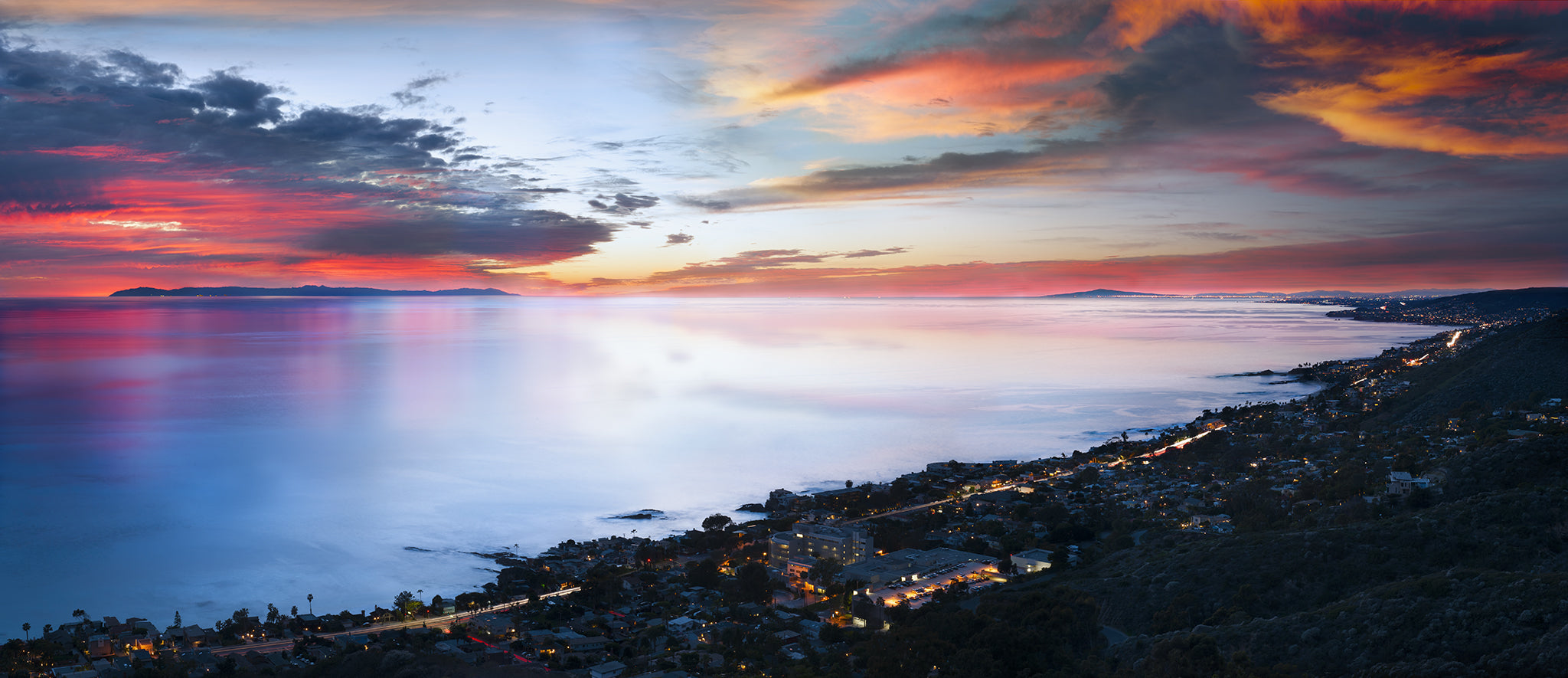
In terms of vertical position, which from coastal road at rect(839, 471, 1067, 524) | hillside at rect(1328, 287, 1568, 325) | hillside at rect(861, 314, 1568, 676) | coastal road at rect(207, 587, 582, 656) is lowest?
coastal road at rect(207, 587, 582, 656)

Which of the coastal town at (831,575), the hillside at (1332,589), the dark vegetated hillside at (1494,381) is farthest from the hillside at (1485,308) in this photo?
the hillside at (1332,589)

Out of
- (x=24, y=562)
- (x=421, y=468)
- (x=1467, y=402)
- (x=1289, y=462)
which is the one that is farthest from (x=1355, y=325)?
(x=24, y=562)

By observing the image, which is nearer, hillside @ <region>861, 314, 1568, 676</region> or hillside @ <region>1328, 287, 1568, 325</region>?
hillside @ <region>861, 314, 1568, 676</region>

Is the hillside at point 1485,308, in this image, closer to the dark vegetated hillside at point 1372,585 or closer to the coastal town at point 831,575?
the coastal town at point 831,575

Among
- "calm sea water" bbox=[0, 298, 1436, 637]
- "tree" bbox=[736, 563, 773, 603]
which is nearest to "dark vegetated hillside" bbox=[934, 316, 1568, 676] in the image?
"tree" bbox=[736, 563, 773, 603]

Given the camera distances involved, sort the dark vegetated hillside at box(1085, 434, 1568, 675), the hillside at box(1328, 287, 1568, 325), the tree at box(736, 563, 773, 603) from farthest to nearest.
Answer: the hillside at box(1328, 287, 1568, 325) < the tree at box(736, 563, 773, 603) < the dark vegetated hillside at box(1085, 434, 1568, 675)

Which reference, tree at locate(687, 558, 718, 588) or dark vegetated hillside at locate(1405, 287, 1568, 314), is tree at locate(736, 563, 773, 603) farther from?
dark vegetated hillside at locate(1405, 287, 1568, 314)

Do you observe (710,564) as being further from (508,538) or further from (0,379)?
(0,379)

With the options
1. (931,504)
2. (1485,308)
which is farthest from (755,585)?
(1485,308)
